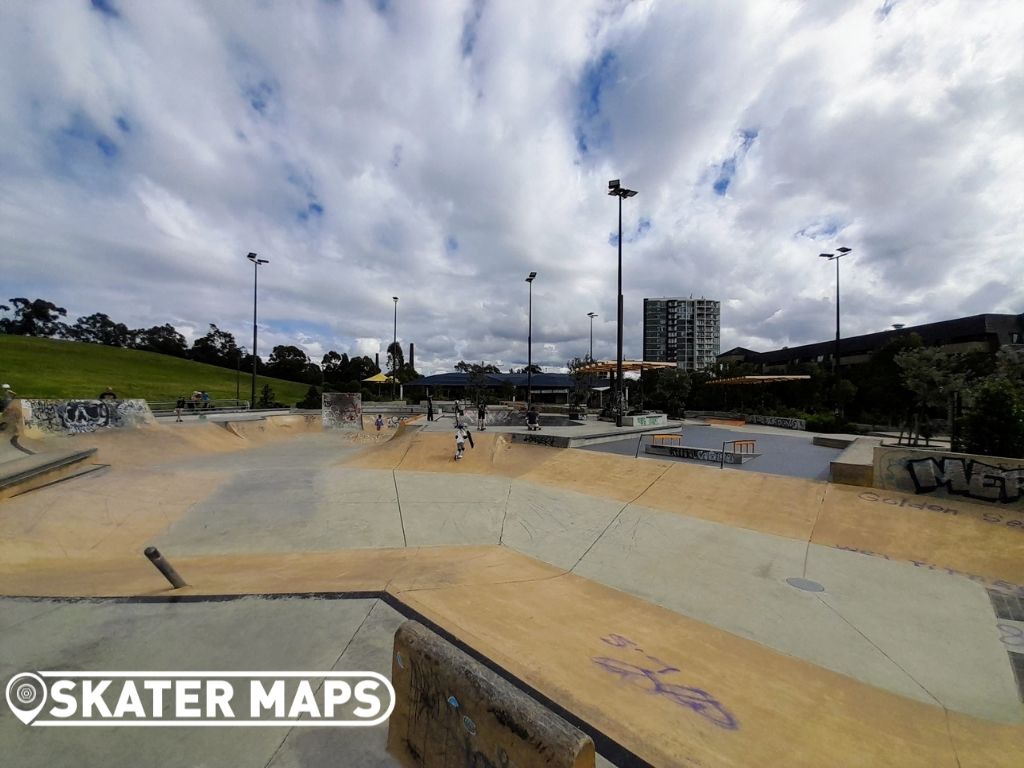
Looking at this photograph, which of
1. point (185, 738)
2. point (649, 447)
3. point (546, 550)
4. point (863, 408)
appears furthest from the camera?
point (863, 408)

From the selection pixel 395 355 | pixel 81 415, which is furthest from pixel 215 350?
pixel 81 415

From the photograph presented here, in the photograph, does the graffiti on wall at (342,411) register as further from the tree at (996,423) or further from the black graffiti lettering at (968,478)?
the tree at (996,423)

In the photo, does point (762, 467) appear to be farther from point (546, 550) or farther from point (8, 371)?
point (8, 371)

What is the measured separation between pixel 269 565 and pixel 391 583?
8.81ft

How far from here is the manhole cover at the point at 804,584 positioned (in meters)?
6.67

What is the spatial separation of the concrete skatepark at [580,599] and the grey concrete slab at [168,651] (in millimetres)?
21

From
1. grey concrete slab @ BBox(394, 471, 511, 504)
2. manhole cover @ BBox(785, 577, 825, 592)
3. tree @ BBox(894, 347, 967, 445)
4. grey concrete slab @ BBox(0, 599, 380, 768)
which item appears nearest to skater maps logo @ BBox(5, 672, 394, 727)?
grey concrete slab @ BBox(0, 599, 380, 768)

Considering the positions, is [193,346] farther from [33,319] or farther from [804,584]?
[804,584]

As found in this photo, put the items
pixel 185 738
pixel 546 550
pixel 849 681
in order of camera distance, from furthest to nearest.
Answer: pixel 546 550 → pixel 849 681 → pixel 185 738

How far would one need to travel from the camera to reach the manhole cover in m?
6.67

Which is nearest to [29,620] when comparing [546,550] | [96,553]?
[96,553]

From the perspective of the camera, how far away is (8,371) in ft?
138

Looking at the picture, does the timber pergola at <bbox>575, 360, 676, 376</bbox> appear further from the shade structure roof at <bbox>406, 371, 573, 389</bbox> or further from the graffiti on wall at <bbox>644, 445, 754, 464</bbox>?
the shade structure roof at <bbox>406, 371, 573, 389</bbox>

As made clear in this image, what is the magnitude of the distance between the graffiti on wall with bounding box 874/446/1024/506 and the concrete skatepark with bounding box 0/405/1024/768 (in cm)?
36
